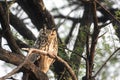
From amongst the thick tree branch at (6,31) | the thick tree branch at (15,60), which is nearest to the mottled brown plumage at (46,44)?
the thick tree branch at (6,31)

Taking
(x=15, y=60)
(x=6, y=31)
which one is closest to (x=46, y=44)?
(x=6, y=31)

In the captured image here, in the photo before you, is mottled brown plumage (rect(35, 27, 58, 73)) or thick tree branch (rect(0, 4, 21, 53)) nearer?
thick tree branch (rect(0, 4, 21, 53))

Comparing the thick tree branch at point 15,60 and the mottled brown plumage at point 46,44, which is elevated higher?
the mottled brown plumage at point 46,44

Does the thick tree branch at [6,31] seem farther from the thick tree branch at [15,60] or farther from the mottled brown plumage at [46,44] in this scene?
the thick tree branch at [15,60]

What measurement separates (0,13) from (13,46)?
318mm

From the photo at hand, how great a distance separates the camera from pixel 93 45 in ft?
8.93

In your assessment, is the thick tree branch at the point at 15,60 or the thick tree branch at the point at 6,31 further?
the thick tree branch at the point at 6,31

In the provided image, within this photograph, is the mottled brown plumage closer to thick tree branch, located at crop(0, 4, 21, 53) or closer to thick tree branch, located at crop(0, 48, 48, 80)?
thick tree branch, located at crop(0, 4, 21, 53)

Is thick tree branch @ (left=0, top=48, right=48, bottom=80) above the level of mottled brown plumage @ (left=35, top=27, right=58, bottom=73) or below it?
below

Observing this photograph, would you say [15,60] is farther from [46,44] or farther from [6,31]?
[46,44]

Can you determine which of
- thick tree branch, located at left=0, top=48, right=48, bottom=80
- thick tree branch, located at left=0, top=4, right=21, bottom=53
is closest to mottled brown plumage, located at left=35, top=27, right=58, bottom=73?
thick tree branch, located at left=0, top=4, right=21, bottom=53

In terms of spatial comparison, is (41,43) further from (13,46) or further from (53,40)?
(13,46)

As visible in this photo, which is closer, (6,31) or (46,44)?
(6,31)

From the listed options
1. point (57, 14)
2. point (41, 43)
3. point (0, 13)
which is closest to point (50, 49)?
point (41, 43)
